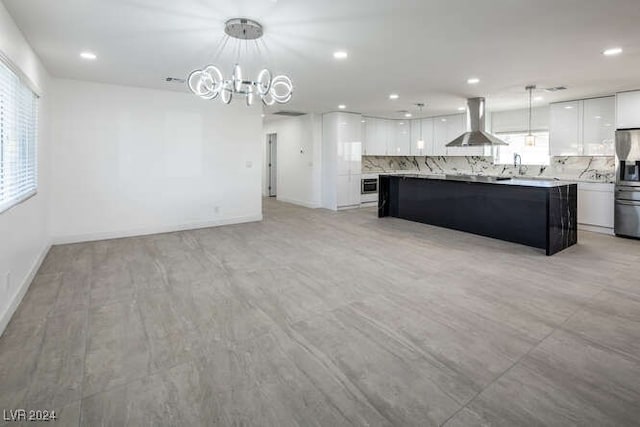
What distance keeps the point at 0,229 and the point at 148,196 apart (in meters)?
3.41

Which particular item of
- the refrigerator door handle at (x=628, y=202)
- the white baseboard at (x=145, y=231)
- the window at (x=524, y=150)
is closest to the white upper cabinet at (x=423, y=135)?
the window at (x=524, y=150)

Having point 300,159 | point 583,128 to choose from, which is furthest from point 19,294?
point 583,128

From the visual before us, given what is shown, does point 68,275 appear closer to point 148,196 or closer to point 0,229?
point 0,229

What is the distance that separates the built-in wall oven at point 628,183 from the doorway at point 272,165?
8.49m

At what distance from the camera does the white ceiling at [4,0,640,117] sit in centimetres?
285

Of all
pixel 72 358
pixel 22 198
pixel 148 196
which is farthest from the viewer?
pixel 148 196

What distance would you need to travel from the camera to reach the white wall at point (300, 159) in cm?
919

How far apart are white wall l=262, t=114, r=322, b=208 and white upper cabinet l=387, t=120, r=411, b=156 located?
2276 mm

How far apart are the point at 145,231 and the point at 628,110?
840 centimetres

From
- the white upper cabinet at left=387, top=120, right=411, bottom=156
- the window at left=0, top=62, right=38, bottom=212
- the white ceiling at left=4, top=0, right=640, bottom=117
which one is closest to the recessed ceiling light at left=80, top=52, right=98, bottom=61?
the white ceiling at left=4, top=0, right=640, bottom=117

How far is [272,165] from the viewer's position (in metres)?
11.6

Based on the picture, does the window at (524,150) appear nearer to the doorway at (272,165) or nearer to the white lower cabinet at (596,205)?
the white lower cabinet at (596,205)

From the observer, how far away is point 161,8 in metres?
2.86

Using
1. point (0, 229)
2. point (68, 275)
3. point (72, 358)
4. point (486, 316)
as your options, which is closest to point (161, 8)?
point (0, 229)
